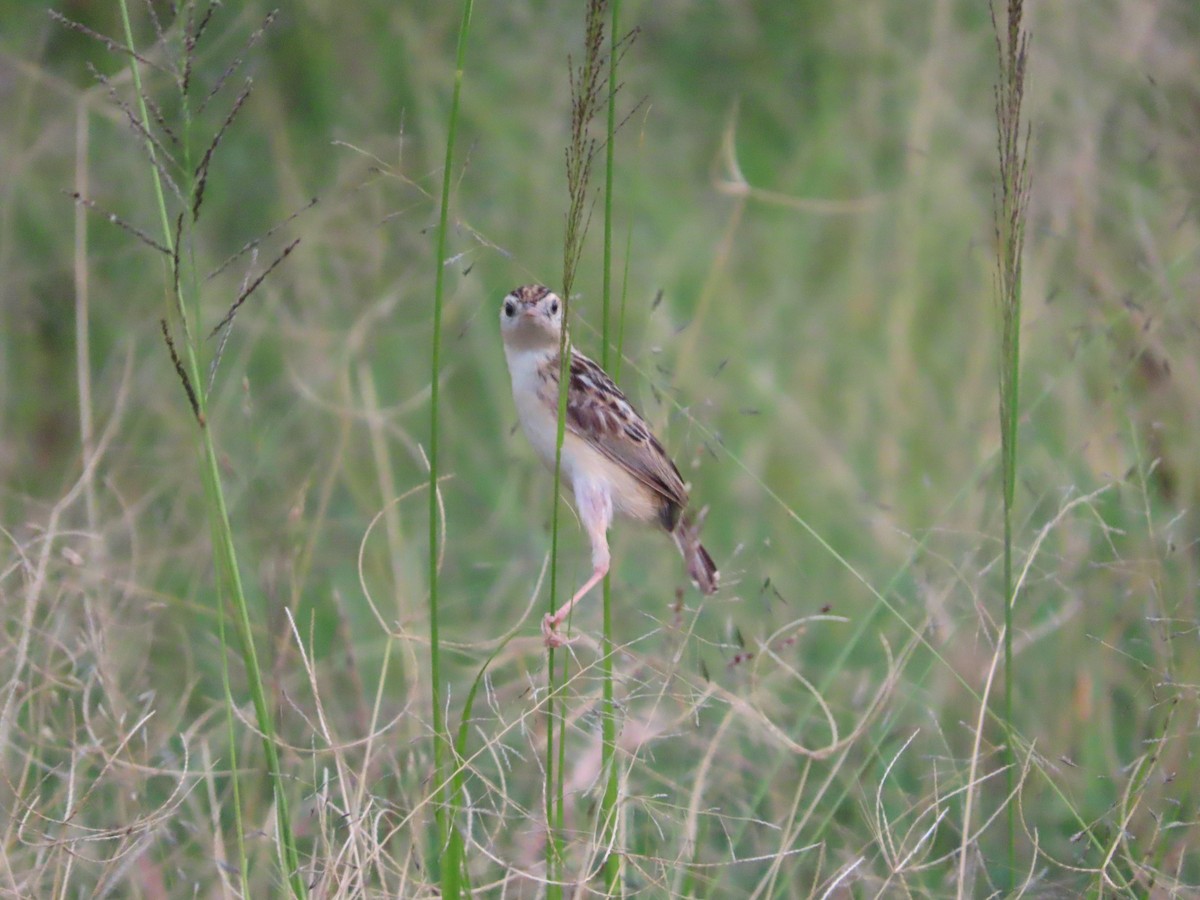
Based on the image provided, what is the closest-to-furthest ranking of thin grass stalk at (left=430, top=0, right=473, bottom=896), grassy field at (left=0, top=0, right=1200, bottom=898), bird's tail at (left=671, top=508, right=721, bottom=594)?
thin grass stalk at (left=430, top=0, right=473, bottom=896) < grassy field at (left=0, top=0, right=1200, bottom=898) < bird's tail at (left=671, top=508, right=721, bottom=594)

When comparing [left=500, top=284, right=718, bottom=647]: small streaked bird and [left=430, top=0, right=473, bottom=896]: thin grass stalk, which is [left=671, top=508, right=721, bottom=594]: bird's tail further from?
[left=430, top=0, right=473, bottom=896]: thin grass stalk

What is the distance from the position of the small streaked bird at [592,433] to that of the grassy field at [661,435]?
14 cm

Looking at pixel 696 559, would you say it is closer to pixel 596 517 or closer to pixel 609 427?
pixel 596 517

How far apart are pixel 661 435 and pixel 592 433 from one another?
0.71m

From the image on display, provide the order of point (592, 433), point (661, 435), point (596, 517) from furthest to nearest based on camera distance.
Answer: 1. point (592, 433)
2. point (596, 517)
3. point (661, 435)

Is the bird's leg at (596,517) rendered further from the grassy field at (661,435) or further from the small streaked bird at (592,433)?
the grassy field at (661,435)

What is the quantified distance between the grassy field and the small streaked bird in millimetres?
138

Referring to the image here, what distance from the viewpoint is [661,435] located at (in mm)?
2980

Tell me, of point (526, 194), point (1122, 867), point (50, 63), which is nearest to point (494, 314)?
point (526, 194)

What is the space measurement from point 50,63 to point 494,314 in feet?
8.67

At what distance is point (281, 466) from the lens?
221 inches

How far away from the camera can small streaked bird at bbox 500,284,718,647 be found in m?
3.56

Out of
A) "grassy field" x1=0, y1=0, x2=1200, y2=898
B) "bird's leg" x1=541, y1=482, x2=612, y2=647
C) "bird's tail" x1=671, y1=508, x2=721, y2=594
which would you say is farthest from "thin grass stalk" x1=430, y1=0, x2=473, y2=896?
"bird's tail" x1=671, y1=508, x2=721, y2=594

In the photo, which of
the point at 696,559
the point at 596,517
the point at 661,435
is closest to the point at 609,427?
the point at 596,517
